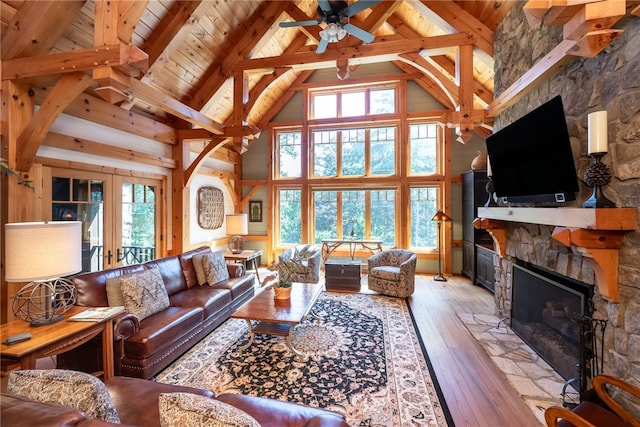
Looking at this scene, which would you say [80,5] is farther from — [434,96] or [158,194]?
[434,96]

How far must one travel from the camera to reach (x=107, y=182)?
3.76 metres

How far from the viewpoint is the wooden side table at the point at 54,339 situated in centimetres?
159

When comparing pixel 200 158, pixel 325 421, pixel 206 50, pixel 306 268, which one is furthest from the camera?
pixel 306 268

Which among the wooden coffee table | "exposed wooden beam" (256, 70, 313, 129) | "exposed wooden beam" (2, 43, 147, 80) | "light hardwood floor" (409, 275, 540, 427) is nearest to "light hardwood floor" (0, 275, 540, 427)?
"light hardwood floor" (409, 275, 540, 427)

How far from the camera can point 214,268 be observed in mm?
3838

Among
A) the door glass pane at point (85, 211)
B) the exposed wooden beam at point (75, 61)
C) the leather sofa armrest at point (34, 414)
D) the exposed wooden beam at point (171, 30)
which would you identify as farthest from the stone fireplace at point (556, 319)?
→ the exposed wooden beam at point (171, 30)

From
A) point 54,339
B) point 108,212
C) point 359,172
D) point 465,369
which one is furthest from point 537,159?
point 108,212

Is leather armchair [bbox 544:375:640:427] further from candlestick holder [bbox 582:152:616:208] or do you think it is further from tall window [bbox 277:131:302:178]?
tall window [bbox 277:131:302:178]

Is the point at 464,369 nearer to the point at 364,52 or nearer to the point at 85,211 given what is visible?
the point at 364,52

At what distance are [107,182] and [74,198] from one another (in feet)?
1.58

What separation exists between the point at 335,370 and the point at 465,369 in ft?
3.98

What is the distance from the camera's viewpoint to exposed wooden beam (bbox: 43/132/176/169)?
3.11 m

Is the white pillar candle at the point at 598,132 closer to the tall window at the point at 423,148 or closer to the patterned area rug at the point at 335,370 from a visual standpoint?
the patterned area rug at the point at 335,370

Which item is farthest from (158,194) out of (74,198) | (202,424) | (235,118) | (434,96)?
(434,96)
